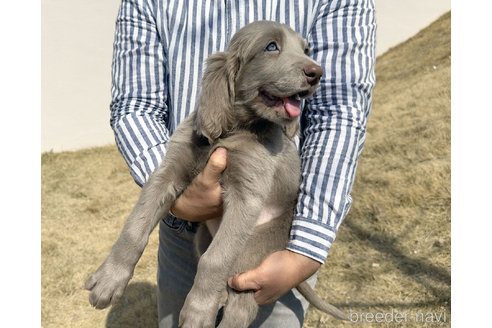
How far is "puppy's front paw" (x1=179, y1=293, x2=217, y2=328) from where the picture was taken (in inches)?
72.2

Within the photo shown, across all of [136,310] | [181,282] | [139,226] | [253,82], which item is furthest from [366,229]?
[139,226]

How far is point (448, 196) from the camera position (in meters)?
5.75

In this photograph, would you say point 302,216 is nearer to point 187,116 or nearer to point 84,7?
point 187,116

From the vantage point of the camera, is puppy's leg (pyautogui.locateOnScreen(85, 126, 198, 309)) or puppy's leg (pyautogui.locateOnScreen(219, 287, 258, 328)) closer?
puppy's leg (pyautogui.locateOnScreen(85, 126, 198, 309))

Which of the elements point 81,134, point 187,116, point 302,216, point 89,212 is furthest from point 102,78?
point 302,216

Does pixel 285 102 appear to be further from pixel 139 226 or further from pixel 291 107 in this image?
pixel 139 226

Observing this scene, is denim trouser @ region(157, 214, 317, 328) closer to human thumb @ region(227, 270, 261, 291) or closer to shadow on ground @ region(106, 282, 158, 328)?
human thumb @ region(227, 270, 261, 291)

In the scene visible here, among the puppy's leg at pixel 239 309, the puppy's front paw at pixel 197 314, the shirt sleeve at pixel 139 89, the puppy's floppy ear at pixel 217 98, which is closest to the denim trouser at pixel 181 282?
the puppy's leg at pixel 239 309

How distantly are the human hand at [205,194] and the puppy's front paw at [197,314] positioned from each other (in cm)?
37

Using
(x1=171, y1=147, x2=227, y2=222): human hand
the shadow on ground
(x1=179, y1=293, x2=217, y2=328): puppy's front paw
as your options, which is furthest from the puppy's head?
the shadow on ground

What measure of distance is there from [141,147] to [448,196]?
15.6ft

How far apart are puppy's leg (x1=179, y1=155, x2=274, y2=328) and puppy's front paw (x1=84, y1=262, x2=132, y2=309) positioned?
0.93 ft

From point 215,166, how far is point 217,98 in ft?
0.97

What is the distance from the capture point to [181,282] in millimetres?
2443
